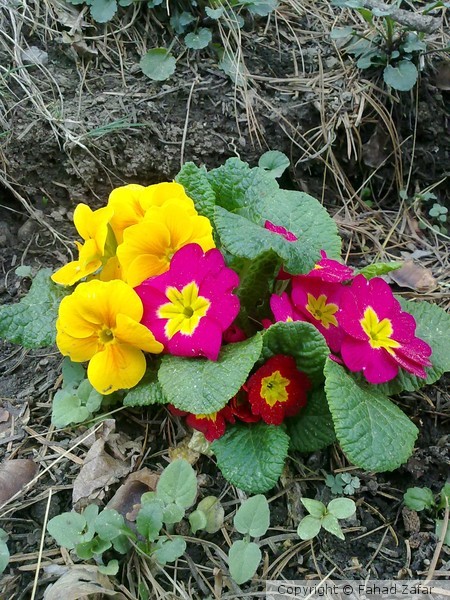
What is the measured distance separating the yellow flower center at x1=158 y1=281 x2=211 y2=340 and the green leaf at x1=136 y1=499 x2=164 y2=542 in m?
0.41

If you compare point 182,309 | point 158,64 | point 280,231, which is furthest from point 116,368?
point 158,64

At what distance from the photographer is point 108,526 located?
128 centimetres

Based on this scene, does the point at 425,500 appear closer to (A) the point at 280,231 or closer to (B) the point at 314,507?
(B) the point at 314,507

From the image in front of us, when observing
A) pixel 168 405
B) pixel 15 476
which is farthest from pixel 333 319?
pixel 15 476

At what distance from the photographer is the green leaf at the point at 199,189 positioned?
1686 millimetres

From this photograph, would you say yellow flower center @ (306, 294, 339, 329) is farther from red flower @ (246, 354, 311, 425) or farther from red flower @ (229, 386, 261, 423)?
red flower @ (229, 386, 261, 423)

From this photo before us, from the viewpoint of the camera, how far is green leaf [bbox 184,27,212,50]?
91.5 inches

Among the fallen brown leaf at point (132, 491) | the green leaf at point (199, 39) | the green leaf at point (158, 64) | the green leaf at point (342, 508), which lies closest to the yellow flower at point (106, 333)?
the fallen brown leaf at point (132, 491)

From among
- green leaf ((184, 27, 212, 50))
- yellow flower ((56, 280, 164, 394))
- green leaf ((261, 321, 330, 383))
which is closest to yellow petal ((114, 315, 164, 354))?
yellow flower ((56, 280, 164, 394))

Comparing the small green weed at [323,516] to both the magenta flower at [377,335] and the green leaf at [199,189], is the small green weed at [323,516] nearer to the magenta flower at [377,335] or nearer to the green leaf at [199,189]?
the magenta flower at [377,335]

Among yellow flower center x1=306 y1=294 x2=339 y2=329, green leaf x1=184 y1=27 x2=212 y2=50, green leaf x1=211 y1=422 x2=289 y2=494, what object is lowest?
green leaf x1=211 y1=422 x2=289 y2=494

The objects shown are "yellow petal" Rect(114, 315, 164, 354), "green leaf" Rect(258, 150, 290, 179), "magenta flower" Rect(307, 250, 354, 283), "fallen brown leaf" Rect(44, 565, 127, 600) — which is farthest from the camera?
"green leaf" Rect(258, 150, 290, 179)

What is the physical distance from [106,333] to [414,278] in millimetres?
1094

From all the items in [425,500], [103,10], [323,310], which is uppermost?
[103,10]
